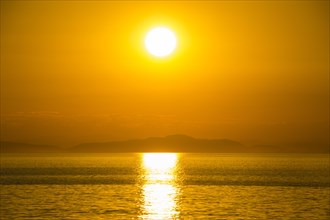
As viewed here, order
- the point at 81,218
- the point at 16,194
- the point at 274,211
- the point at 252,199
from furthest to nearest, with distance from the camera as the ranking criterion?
the point at 16,194
the point at 252,199
the point at 274,211
the point at 81,218

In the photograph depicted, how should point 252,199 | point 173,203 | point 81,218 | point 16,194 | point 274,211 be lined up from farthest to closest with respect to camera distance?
point 16,194 → point 252,199 → point 173,203 → point 274,211 → point 81,218

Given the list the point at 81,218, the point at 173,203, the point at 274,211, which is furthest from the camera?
Result: the point at 173,203

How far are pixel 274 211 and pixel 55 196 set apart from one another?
3705 centimetres

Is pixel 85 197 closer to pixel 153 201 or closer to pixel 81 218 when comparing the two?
pixel 153 201

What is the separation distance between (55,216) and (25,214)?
4.04 meters

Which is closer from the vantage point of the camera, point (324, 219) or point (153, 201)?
point (324, 219)

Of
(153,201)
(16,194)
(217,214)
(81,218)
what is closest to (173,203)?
(153,201)

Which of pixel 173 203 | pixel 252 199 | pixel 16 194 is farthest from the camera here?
pixel 16 194

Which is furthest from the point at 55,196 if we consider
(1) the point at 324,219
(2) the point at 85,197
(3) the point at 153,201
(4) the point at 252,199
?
(1) the point at 324,219

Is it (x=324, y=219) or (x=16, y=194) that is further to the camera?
(x=16, y=194)

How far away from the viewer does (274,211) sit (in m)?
72.3

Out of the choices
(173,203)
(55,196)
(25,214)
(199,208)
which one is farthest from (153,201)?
(25,214)

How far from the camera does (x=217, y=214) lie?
6800cm

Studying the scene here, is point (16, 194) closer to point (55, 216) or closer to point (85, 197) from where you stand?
point (85, 197)
